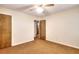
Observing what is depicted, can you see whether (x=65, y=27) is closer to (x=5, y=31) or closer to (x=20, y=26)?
(x=20, y=26)

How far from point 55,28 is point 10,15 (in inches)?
91.1

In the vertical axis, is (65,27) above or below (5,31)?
above

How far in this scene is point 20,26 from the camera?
4.49 meters

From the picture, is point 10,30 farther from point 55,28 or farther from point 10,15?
point 55,28

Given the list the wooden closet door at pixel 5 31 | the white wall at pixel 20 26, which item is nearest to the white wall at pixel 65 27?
the white wall at pixel 20 26

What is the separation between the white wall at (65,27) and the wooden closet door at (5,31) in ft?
7.47

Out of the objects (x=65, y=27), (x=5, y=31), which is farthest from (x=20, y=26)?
(x=65, y=27)

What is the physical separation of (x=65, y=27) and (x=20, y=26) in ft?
6.63

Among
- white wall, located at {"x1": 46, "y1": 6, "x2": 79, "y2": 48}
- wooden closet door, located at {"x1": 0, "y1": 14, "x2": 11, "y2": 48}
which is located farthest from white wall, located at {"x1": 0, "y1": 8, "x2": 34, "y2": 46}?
white wall, located at {"x1": 46, "y1": 6, "x2": 79, "y2": 48}

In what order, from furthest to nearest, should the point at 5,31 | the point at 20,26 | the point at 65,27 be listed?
the point at 20,26 < the point at 65,27 < the point at 5,31

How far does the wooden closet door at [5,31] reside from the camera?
3508mm

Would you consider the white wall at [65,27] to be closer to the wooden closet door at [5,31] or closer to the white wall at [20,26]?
the white wall at [20,26]

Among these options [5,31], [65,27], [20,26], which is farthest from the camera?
[20,26]
